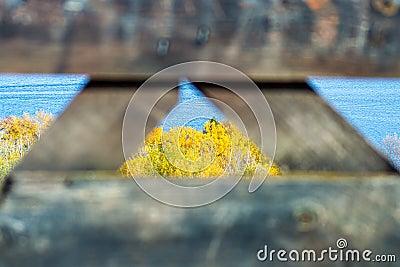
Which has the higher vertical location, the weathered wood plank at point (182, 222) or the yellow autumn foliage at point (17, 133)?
the weathered wood plank at point (182, 222)

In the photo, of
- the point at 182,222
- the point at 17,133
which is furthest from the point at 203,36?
Answer: the point at 17,133

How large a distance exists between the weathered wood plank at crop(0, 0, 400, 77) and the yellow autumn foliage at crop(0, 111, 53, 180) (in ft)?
53.8

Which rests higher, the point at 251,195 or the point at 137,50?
the point at 137,50

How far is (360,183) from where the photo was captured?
0.59m

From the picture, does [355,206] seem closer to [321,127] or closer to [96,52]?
[321,127]

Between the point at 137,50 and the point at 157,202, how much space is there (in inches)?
6.6

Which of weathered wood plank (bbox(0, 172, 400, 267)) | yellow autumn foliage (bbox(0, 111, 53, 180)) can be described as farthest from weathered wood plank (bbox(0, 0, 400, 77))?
yellow autumn foliage (bbox(0, 111, 53, 180))

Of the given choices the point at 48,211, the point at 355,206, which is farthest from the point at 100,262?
the point at 355,206

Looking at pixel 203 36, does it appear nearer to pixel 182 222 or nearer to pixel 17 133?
pixel 182 222

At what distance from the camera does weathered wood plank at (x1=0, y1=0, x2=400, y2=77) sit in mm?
528

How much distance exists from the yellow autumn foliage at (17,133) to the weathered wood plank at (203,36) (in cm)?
1641

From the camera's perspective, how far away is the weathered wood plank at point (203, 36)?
1.73 ft

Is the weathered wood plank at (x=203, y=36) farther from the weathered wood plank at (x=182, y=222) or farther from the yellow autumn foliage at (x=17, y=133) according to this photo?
the yellow autumn foliage at (x=17, y=133)

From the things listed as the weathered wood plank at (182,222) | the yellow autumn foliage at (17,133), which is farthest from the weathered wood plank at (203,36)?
the yellow autumn foliage at (17,133)
